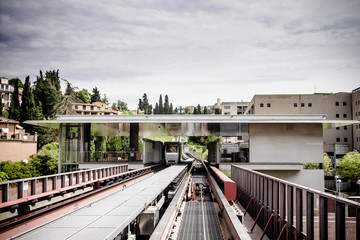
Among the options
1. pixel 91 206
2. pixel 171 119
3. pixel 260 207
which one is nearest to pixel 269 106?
pixel 171 119

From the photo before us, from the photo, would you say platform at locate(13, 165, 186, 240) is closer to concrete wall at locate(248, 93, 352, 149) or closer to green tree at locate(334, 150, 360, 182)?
green tree at locate(334, 150, 360, 182)

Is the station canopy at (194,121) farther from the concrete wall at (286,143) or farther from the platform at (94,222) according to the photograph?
the platform at (94,222)

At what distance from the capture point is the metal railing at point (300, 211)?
4.45m

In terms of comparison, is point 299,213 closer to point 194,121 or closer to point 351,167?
point 194,121

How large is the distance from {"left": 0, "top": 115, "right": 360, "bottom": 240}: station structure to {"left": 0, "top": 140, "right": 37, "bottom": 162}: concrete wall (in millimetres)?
11407

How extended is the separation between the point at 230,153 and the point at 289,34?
1134 centimetres

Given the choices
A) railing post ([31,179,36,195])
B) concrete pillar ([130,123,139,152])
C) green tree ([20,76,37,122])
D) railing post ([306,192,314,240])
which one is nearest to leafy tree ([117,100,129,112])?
green tree ([20,76,37,122])

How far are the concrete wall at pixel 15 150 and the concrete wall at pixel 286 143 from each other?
27.2 meters

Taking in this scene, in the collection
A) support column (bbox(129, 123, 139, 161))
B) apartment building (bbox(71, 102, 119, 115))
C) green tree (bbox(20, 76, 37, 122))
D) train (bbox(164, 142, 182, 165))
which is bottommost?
train (bbox(164, 142, 182, 165))

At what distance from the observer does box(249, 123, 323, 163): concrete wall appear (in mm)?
24844

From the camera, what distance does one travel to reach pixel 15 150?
117 feet

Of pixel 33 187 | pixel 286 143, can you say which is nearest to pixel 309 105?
pixel 286 143

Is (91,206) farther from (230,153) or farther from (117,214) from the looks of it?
(230,153)

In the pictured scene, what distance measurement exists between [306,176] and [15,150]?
32.4 metres
